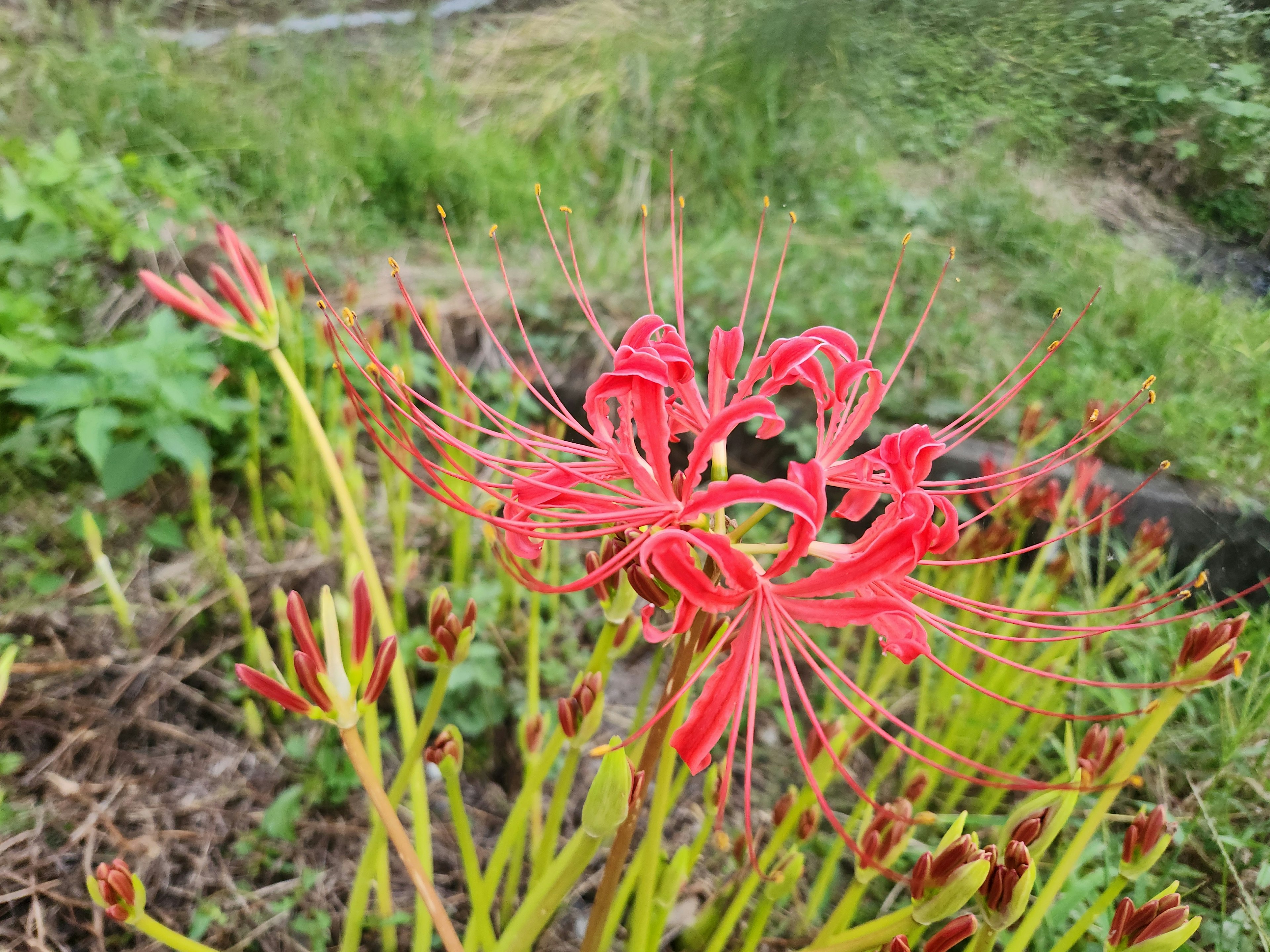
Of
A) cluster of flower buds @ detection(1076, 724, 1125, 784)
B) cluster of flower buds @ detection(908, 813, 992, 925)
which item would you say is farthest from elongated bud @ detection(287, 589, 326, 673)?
cluster of flower buds @ detection(1076, 724, 1125, 784)

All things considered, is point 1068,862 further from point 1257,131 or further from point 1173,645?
point 1257,131

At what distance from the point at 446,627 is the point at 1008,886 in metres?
0.54

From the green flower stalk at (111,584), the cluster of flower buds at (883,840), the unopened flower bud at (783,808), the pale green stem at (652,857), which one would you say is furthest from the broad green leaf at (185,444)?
the cluster of flower buds at (883,840)

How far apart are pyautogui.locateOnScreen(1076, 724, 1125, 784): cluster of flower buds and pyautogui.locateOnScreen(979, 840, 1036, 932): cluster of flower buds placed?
17 centimetres

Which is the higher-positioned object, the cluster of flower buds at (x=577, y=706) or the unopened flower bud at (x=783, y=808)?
the cluster of flower buds at (x=577, y=706)

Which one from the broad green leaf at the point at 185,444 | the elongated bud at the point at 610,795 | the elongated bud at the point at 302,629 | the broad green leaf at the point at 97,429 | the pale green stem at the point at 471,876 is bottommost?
the pale green stem at the point at 471,876

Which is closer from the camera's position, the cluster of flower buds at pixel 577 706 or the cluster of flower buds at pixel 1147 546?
the cluster of flower buds at pixel 577 706

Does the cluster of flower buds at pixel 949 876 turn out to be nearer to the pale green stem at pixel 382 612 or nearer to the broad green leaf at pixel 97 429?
the pale green stem at pixel 382 612

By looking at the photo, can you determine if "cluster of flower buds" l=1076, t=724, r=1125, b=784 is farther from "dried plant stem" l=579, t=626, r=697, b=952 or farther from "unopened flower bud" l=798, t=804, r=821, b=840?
"dried plant stem" l=579, t=626, r=697, b=952

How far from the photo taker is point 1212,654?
722 millimetres

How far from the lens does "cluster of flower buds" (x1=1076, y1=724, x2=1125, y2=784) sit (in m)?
0.76

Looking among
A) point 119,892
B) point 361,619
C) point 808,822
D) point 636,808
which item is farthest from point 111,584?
point 808,822

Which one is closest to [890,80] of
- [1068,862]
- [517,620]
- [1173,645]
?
[1173,645]

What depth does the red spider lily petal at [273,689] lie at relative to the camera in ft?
1.97
